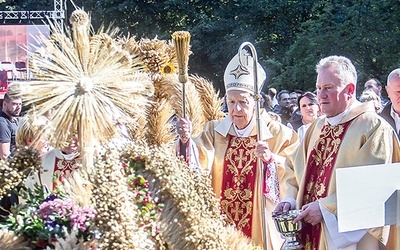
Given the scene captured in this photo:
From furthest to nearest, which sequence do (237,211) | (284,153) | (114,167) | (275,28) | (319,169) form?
(275,28)
(237,211)
(284,153)
(319,169)
(114,167)

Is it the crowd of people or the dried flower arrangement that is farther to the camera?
the crowd of people

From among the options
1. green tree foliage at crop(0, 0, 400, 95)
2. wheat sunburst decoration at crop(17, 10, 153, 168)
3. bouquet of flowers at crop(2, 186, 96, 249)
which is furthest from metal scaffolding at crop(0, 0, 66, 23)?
bouquet of flowers at crop(2, 186, 96, 249)

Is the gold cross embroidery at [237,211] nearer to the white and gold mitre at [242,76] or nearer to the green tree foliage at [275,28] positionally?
the white and gold mitre at [242,76]

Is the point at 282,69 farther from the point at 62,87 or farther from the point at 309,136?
the point at 62,87

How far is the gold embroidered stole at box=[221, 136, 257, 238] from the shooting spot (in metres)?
5.63

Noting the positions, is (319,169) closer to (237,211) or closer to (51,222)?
(237,211)

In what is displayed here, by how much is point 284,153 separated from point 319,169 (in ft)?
2.92

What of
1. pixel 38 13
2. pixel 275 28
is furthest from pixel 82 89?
pixel 275 28

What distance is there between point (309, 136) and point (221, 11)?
71.0 feet

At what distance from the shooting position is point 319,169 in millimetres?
4656

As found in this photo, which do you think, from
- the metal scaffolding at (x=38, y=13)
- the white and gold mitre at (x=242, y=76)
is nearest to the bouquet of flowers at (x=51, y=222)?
the white and gold mitre at (x=242, y=76)

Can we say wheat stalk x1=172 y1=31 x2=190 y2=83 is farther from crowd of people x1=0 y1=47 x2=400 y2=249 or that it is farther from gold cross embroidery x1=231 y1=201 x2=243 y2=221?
gold cross embroidery x1=231 y1=201 x2=243 y2=221

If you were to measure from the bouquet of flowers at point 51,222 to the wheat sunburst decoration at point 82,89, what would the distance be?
259mm

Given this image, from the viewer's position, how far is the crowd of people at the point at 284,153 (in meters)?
4.34
